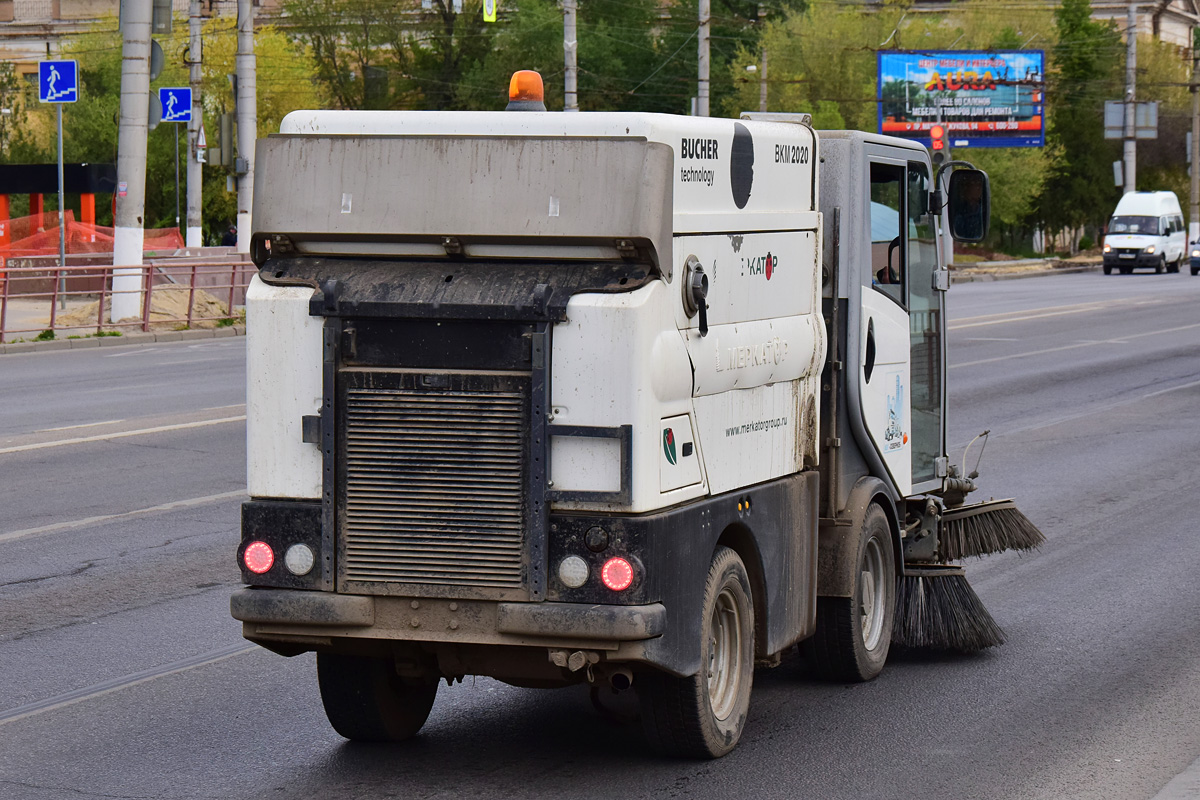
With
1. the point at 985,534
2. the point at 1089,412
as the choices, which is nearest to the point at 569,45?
the point at 1089,412

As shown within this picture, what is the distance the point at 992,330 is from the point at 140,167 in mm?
14840

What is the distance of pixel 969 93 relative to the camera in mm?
64062

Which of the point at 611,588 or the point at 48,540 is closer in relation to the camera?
the point at 611,588

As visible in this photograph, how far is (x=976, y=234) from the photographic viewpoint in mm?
8297

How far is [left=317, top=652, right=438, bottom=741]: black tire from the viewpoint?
6270 millimetres

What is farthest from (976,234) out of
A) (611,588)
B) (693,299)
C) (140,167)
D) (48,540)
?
(140,167)

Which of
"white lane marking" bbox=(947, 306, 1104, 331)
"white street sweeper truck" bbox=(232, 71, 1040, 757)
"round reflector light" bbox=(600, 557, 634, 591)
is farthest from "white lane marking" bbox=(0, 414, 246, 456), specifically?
"white lane marking" bbox=(947, 306, 1104, 331)

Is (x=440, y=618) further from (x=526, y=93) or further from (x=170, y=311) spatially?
(x=170, y=311)

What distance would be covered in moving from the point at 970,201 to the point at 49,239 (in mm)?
37967

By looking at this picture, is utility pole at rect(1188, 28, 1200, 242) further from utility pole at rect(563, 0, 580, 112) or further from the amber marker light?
the amber marker light

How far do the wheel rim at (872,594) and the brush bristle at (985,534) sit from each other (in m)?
0.79

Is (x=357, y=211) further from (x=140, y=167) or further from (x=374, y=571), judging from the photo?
(x=140, y=167)

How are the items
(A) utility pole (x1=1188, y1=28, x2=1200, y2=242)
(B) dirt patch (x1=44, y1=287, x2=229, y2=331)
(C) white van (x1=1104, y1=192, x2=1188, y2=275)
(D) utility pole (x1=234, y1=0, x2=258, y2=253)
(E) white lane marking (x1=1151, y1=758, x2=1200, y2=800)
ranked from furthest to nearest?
(A) utility pole (x1=1188, y1=28, x2=1200, y2=242) < (C) white van (x1=1104, y1=192, x2=1188, y2=275) < (D) utility pole (x1=234, y1=0, x2=258, y2=253) < (B) dirt patch (x1=44, y1=287, x2=229, y2=331) < (E) white lane marking (x1=1151, y1=758, x2=1200, y2=800)

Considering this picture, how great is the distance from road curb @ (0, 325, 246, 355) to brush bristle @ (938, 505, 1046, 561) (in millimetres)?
18313
